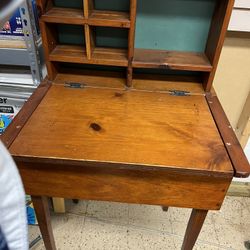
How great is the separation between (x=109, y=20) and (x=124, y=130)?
0.36 m

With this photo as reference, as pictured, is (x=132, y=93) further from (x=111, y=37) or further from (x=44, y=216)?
(x=44, y=216)

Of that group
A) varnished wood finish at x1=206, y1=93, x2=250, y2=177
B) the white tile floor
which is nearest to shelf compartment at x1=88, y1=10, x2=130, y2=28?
varnished wood finish at x1=206, y1=93, x2=250, y2=177

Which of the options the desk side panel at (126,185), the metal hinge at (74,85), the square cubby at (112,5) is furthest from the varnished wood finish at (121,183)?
the square cubby at (112,5)

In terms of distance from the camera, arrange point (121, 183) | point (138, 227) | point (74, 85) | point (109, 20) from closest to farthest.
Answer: point (121, 183), point (109, 20), point (74, 85), point (138, 227)

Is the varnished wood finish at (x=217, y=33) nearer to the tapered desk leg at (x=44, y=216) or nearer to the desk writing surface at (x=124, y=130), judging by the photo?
the desk writing surface at (x=124, y=130)

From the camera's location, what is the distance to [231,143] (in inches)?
27.6

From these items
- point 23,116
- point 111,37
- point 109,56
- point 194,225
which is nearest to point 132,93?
point 109,56

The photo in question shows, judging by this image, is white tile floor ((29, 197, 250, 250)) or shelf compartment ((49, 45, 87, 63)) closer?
shelf compartment ((49, 45, 87, 63))

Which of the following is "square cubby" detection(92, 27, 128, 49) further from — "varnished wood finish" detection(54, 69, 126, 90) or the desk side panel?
the desk side panel

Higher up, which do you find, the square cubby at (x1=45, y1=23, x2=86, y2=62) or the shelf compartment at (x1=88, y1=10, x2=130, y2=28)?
the shelf compartment at (x1=88, y1=10, x2=130, y2=28)

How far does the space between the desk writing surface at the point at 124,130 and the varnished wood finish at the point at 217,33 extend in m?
0.10

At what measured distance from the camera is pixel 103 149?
661 mm

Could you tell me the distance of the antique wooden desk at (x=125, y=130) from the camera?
2.12 ft

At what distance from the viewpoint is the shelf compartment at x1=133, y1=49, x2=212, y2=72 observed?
2.89 feet
